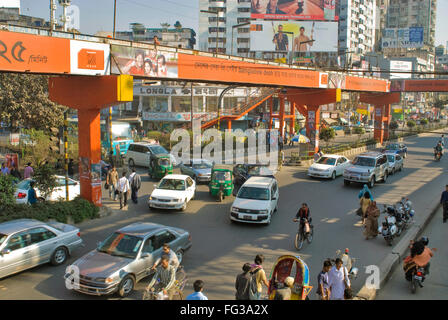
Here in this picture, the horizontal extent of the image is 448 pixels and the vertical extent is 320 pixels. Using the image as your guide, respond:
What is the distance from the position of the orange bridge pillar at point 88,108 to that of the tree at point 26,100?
47.9 feet

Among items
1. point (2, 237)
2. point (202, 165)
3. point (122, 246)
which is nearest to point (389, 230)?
point (122, 246)

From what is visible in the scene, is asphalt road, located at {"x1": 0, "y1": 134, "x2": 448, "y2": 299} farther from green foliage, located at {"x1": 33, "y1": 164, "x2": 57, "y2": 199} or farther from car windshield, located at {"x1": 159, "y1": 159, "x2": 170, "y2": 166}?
green foliage, located at {"x1": 33, "y1": 164, "x2": 57, "y2": 199}

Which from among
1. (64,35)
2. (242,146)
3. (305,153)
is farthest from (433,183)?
(64,35)

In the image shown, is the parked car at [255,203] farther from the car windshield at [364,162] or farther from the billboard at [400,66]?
the billboard at [400,66]

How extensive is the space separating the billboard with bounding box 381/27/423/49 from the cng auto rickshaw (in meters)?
117

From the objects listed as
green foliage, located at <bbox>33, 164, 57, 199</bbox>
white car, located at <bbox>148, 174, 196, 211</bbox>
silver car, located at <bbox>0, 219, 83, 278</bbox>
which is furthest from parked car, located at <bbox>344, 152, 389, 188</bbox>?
silver car, located at <bbox>0, 219, 83, 278</bbox>

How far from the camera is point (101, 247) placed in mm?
10539

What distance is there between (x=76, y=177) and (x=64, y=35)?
1149cm

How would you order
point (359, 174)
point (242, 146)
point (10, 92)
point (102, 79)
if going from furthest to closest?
point (242, 146) → point (10, 92) → point (359, 174) → point (102, 79)

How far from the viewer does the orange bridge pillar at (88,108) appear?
16100mm

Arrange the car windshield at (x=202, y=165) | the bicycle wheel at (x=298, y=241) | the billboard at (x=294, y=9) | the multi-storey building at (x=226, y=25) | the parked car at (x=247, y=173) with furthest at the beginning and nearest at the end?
the multi-storey building at (x=226, y=25)
the billboard at (x=294, y=9)
the car windshield at (x=202, y=165)
the parked car at (x=247, y=173)
the bicycle wheel at (x=298, y=241)

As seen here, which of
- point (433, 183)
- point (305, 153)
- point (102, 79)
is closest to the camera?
point (102, 79)

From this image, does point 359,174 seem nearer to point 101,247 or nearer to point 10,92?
point 101,247

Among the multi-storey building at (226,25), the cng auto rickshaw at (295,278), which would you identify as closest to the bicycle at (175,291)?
the cng auto rickshaw at (295,278)
